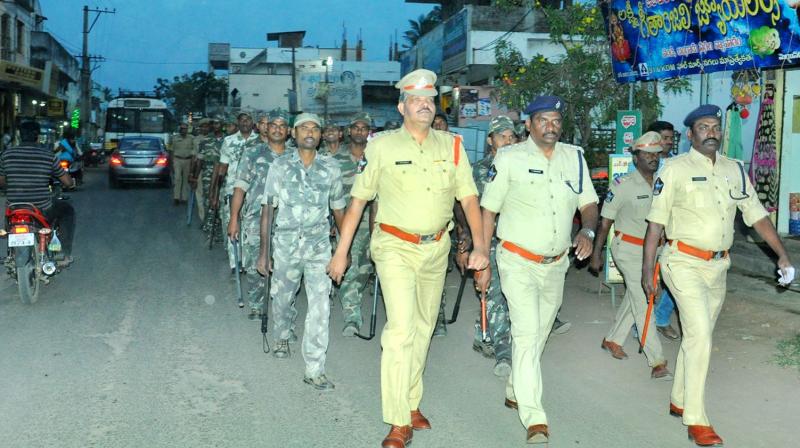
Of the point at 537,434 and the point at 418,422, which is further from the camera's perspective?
the point at 418,422

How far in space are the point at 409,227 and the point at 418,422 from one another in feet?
4.02

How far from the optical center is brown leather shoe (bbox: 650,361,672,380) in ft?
23.2

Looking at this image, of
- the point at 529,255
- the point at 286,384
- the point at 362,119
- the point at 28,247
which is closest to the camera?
the point at 529,255

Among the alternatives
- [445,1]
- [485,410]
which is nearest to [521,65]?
[485,410]

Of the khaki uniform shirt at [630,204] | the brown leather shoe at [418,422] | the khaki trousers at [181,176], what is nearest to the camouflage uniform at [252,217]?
the khaki uniform shirt at [630,204]

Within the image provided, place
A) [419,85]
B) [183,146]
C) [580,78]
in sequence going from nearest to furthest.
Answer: [419,85]
[580,78]
[183,146]

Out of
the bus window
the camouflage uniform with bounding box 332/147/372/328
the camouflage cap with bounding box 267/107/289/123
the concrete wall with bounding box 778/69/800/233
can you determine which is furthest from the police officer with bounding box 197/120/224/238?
the bus window

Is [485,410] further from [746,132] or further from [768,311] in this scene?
[746,132]

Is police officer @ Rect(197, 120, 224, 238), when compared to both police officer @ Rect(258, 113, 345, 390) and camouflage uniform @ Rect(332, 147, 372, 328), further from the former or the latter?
police officer @ Rect(258, 113, 345, 390)

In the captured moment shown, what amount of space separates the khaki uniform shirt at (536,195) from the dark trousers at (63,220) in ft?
21.9

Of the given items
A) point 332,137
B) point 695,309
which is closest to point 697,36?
point 332,137

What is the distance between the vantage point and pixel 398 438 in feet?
17.4

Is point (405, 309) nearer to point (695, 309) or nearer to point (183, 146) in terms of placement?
point (695, 309)

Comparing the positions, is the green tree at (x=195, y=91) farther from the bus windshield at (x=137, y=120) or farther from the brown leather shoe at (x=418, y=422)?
the brown leather shoe at (x=418, y=422)
